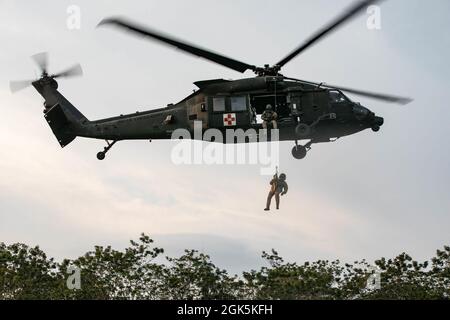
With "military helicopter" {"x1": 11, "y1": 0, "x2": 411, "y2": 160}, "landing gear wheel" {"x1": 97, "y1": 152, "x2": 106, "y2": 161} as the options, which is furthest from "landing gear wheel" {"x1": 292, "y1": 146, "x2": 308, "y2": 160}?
"landing gear wheel" {"x1": 97, "y1": 152, "x2": 106, "y2": 161}

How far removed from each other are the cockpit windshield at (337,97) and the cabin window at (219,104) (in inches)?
160

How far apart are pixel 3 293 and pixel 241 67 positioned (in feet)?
86.6

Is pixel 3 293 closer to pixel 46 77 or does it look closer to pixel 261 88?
pixel 46 77

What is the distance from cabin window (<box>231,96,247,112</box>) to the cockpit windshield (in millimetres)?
3262

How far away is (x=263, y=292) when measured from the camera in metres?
41.4

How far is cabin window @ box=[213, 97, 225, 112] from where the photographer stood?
26.2m

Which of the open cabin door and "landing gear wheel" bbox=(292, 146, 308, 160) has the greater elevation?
the open cabin door

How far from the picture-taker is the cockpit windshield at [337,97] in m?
26.2

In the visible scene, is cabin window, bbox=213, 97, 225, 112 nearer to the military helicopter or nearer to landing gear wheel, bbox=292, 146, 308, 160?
the military helicopter

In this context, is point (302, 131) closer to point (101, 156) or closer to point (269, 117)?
point (269, 117)

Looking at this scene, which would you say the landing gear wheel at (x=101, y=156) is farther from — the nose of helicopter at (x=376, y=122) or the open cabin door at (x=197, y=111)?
the nose of helicopter at (x=376, y=122)

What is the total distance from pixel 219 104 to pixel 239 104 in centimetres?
79
